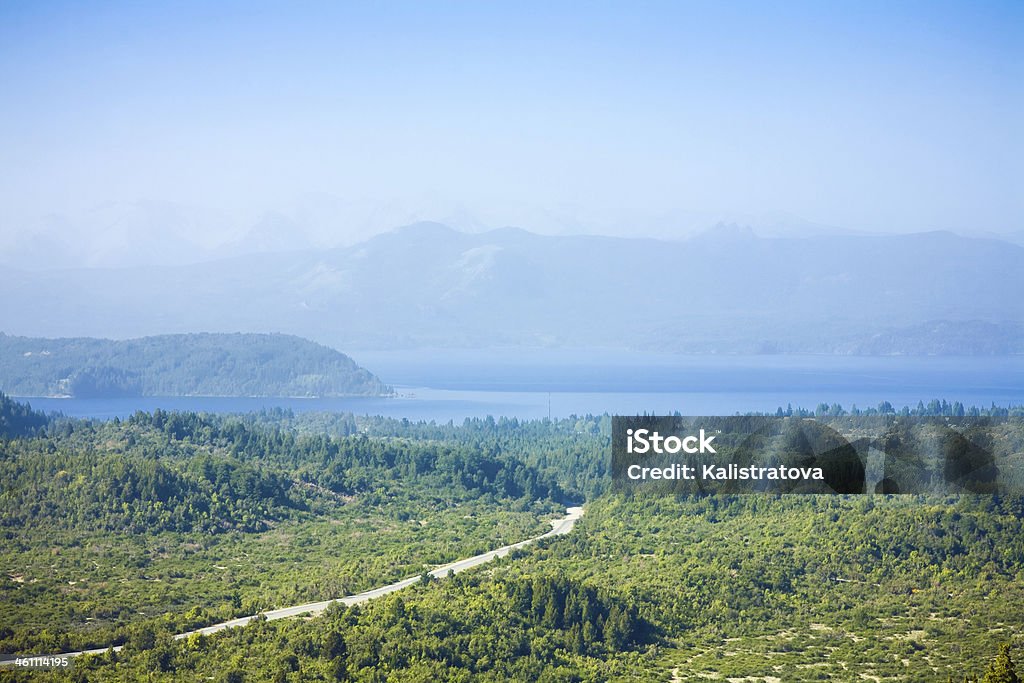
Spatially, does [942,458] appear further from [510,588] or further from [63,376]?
[63,376]

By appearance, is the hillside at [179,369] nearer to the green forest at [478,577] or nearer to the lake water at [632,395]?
the lake water at [632,395]

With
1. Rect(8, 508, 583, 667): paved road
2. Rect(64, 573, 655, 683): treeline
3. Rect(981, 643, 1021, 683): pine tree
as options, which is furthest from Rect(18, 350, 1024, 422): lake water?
Rect(981, 643, 1021, 683): pine tree

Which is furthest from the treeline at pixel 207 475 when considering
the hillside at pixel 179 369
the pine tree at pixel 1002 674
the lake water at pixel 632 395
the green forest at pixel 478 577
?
the hillside at pixel 179 369

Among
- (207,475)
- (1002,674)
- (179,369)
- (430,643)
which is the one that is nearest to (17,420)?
(207,475)

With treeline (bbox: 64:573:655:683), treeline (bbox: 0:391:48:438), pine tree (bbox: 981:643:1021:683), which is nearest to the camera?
pine tree (bbox: 981:643:1021:683)

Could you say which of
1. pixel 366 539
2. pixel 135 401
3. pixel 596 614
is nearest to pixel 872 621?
pixel 596 614

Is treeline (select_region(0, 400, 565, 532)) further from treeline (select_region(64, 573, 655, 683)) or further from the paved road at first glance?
treeline (select_region(64, 573, 655, 683))

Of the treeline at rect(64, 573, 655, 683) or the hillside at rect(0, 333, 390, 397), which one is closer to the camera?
the treeline at rect(64, 573, 655, 683)

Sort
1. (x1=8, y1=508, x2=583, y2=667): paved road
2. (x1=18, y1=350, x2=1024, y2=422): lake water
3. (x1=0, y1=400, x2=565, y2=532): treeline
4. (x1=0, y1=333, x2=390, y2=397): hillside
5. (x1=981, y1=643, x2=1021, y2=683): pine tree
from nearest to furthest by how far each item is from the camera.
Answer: (x1=981, y1=643, x2=1021, y2=683): pine tree, (x1=8, y1=508, x2=583, y2=667): paved road, (x1=0, y1=400, x2=565, y2=532): treeline, (x1=18, y1=350, x2=1024, y2=422): lake water, (x1=0, y1=333, x2=390, y2=397): hillside
